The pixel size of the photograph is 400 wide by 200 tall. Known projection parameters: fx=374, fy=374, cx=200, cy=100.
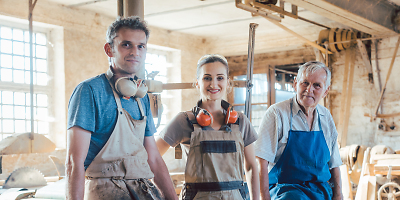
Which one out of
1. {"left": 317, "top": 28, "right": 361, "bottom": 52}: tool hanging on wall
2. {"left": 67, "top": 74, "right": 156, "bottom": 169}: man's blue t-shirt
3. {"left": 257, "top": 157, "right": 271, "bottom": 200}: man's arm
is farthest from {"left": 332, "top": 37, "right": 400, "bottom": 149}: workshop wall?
{"left": 67, "top": 74, "right": 156, "bottom": 169}: man's blue t-shirt

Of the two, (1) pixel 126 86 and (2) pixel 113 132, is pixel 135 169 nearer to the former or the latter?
(2) pixel 113 132

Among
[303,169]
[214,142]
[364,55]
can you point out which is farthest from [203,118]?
[364,55]

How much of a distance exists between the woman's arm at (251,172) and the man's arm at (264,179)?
125 mm

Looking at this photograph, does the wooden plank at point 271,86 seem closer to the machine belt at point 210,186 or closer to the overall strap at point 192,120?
the overall strap at point 192,120

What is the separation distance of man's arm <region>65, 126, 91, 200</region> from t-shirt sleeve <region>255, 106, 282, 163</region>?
4.22 ft

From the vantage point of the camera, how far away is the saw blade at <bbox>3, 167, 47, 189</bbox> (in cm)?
379

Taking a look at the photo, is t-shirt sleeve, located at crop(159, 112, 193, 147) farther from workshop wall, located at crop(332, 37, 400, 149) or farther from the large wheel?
workshop wall, located at crop(332, 37, 400, 149)

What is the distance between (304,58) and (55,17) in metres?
5.32

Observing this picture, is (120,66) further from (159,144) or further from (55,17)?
(55,17)

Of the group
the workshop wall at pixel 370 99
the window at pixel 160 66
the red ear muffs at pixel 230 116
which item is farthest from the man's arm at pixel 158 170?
the window at pixel 160 66

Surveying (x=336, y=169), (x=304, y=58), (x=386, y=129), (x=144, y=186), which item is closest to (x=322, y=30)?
Answer: (x=304, y=58)

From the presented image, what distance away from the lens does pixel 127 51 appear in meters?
1.85

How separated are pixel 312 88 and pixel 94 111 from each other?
5.38 ft

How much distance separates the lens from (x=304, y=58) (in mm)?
8516
